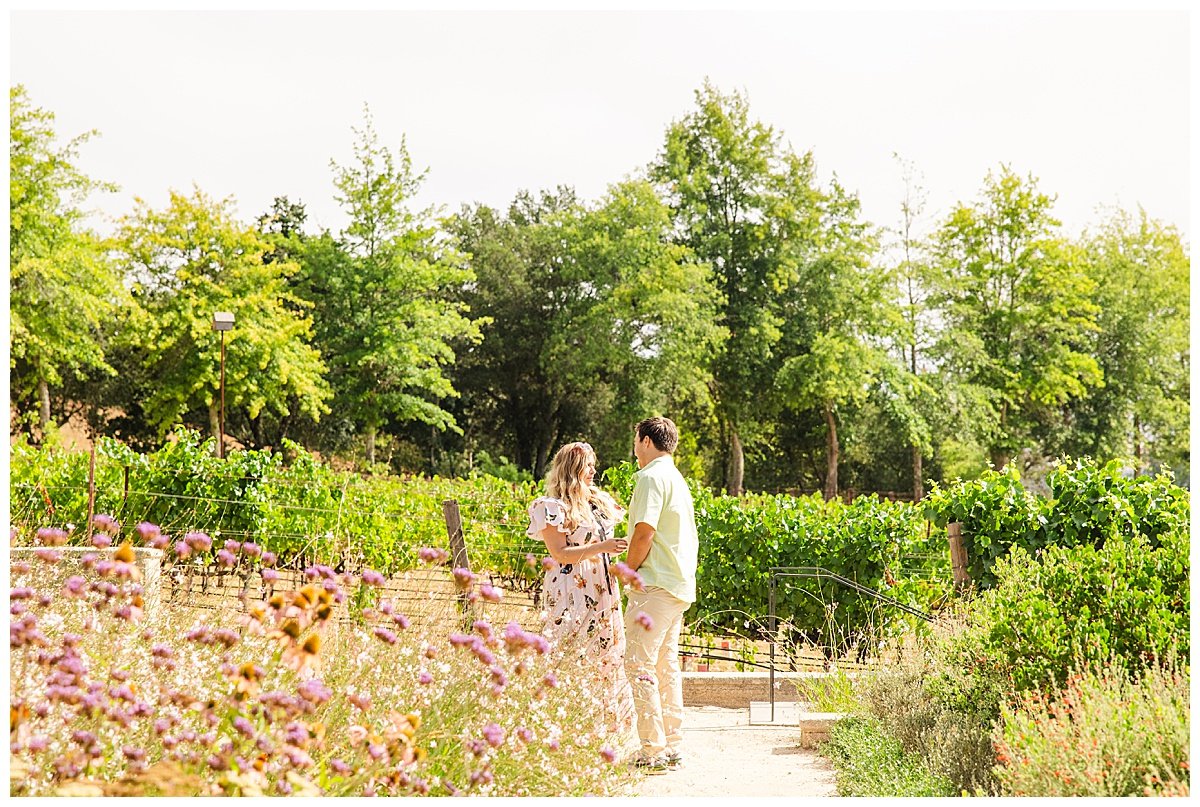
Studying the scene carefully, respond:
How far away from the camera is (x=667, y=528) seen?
4.57m

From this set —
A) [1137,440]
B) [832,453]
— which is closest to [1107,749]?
[832,453]

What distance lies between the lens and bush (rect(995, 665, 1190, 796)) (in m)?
3.17

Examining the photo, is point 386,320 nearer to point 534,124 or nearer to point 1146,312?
point 534,124

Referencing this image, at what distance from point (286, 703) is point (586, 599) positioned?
2.49 m

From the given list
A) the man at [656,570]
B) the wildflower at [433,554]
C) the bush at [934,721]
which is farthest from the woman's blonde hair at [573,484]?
the bush at [934,721]

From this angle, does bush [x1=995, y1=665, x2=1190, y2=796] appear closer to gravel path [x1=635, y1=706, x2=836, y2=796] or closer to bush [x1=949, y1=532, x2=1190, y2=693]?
bush [x1=949, y1=532, x2=1190, y2=693]

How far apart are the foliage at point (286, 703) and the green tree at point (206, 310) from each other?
20425mm

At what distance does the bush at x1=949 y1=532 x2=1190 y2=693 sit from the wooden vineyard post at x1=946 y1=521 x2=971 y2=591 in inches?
97.9

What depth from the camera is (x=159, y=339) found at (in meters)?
24.5

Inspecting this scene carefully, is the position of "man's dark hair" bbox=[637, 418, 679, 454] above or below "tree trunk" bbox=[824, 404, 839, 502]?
below

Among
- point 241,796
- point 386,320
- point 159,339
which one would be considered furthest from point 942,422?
point 241,796

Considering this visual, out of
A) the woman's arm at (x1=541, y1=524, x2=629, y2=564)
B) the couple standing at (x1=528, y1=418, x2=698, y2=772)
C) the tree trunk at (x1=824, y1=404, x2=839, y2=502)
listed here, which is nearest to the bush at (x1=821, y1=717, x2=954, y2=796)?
the couple standing at (x1=528, y1=418, x2=698, y2=772)

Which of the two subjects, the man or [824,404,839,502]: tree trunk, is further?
[824,404,839,502]: tree trunk

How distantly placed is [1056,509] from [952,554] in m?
0.76
